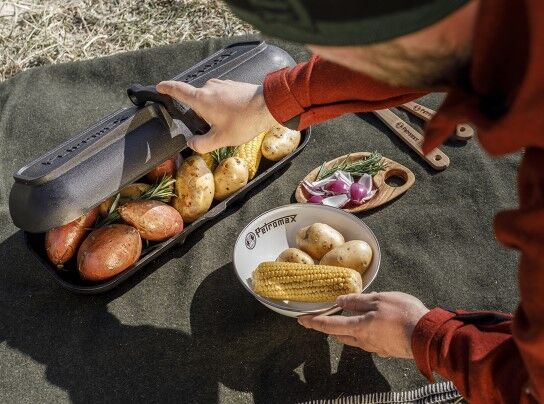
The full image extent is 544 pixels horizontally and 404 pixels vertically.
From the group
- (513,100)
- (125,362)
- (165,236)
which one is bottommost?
(125,362)

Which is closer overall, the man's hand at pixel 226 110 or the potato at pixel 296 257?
the man's hand at pixel 226 110

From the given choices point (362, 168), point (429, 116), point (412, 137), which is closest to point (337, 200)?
point (362, 168)

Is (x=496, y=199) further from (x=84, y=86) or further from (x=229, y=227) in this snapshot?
(x=84, y=86)

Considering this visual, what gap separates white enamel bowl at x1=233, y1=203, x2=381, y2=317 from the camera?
1625mm

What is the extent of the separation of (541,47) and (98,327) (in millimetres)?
1348

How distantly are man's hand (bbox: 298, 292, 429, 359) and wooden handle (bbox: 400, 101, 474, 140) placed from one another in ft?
2.82

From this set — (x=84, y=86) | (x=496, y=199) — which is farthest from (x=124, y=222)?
(x=496, y=199)

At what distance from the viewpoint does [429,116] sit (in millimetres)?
2105

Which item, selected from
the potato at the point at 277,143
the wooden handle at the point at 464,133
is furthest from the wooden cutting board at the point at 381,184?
the wooden handle at the point at 464,133

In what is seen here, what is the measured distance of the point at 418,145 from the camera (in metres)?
2.02

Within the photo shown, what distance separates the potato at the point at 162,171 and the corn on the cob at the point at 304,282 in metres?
0.44

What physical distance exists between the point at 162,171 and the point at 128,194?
4.5 inches

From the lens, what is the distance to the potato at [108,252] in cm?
161

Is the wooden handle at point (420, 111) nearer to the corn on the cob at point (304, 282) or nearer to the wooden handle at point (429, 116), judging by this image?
the wooden handle at point (429, 116)
